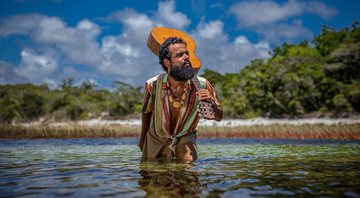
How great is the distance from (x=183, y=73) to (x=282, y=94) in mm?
40840

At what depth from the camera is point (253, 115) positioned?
153ft

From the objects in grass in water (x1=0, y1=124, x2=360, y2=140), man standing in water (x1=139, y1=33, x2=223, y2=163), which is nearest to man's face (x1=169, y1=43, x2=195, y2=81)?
man standing in water (x1=139, y1=33, x2=223, y2=163)

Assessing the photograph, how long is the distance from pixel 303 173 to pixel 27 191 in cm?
280

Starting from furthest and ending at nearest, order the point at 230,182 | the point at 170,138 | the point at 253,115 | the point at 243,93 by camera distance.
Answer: the point at 243,93 → the point at 253,115 → the point at 170,138 → the point at 230,182

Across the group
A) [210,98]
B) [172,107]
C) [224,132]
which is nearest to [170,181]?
[210,98]

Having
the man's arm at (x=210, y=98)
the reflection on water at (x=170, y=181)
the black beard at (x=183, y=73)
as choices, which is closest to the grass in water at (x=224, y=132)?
the man's arm at (x=210, y=98)

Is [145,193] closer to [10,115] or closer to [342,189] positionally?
[342,189]

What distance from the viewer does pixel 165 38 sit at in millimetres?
5297

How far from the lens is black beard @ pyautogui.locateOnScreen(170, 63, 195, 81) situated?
4.61 metres

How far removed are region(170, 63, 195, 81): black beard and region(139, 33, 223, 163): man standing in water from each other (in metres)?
0.05

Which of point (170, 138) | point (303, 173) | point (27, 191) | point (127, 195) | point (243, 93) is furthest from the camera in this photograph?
point (243, 93)

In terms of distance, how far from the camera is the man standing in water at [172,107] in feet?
16.1

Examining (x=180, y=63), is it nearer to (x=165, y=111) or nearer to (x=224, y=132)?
(x=165, y=111)

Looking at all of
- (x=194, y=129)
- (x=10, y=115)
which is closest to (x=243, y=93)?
(x=10, y=115)
